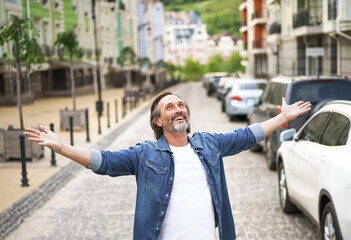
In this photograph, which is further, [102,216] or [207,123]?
[207,123]

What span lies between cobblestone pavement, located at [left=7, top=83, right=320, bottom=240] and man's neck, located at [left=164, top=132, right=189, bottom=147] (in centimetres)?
325

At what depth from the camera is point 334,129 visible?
18.7 ft

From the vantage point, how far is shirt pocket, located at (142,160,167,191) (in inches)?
138

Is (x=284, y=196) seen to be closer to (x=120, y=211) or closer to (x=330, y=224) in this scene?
(x=120, y=211)

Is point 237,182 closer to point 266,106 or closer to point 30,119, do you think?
point 266,106

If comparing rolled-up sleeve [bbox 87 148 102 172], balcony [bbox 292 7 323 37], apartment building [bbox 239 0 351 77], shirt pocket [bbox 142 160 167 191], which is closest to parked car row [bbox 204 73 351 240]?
shirt pocket [bbox 142 160 167 191]

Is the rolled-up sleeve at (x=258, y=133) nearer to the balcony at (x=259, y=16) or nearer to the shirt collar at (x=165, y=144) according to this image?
the shirt collar at (x=165, y=144)

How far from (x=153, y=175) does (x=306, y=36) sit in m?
31.8

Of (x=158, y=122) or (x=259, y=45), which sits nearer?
(x=158, y=122)

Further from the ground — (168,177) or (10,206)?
(168,177)

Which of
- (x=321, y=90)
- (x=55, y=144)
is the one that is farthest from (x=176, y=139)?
(x=321, y=90)

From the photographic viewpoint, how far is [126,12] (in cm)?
7412

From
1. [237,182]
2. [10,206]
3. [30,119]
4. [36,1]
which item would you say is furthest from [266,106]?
[36,1]

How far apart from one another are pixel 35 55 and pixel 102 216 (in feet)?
25.2
